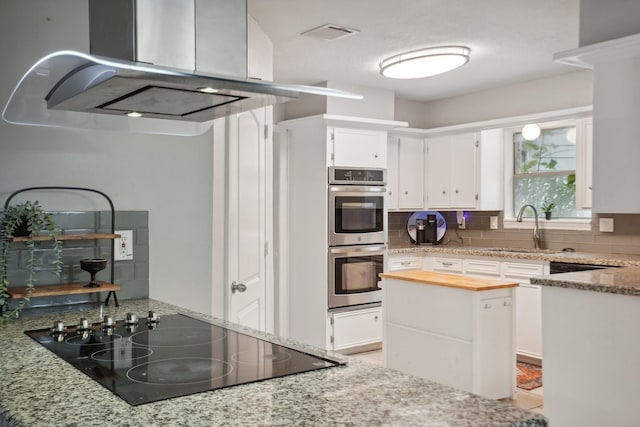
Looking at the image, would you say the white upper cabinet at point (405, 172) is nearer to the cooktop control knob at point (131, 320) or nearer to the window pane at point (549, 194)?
the window pane at point (549, 194)

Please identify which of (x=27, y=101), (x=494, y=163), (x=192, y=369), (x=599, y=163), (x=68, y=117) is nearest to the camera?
(x=192, y=369)

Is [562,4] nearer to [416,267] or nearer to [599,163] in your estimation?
[599,163]

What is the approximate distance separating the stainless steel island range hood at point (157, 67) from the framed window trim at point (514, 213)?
4.00 metres

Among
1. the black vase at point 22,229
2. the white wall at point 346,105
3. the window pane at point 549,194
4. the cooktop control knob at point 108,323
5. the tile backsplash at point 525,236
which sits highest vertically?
the white wall at point 346,105

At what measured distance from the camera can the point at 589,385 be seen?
282 cm

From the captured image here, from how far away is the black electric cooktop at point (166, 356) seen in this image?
1277mm

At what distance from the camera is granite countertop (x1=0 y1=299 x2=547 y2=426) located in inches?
41.0

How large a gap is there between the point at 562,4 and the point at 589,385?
2.13 m

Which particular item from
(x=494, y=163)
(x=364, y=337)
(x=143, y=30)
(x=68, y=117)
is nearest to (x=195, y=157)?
(x=68, y=117)

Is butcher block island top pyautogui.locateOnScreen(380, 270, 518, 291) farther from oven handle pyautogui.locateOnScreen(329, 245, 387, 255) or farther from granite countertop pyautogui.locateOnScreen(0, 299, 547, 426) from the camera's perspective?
granite countertop pyautogui.locateOnScreen(0, 299, 547, 426)

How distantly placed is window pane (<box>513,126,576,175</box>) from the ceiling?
22.9 inches

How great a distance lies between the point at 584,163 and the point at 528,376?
6.09 ft

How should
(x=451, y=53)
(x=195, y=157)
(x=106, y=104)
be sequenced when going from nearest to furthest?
(x=106, y=104) < (x=195, y=157) < (x=451, y=53)

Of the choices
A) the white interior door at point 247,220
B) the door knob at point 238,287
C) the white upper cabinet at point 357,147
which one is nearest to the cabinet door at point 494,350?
the white interior door at point 247,220
